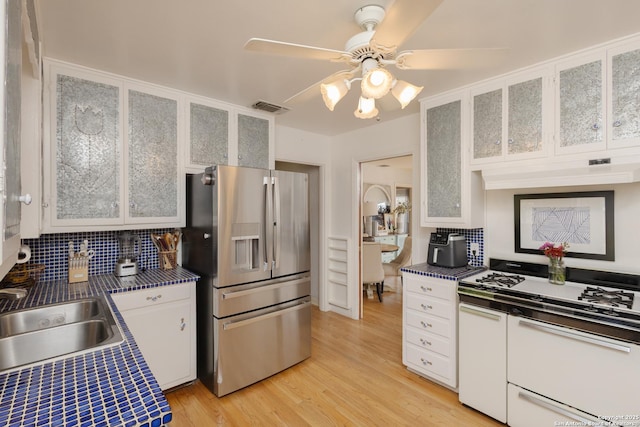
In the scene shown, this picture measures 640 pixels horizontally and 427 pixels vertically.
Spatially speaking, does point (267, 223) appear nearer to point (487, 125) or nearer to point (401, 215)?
point (487, 125)

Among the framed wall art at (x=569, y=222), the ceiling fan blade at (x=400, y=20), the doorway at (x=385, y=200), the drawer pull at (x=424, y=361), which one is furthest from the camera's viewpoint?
the doorway at (x=385, y=200)

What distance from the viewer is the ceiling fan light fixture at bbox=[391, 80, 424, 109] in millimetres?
1556

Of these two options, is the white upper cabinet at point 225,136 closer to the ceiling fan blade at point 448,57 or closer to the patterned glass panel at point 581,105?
the ceiling fan blade at point 448,57

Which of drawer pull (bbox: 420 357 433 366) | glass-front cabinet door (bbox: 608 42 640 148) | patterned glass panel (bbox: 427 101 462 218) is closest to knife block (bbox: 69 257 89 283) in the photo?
drawer pull (bbox: 420 357 433 366)

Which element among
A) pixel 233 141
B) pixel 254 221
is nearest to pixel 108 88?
pixel 233 141

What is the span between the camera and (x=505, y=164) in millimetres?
2396

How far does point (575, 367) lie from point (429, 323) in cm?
97

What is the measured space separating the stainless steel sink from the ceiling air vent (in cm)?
209

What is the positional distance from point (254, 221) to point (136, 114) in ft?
4.18

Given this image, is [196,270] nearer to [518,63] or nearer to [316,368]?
[316,368]

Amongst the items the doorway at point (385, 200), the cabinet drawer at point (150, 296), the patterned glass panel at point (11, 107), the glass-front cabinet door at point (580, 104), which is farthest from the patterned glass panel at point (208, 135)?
the doorway at point (385, 200)

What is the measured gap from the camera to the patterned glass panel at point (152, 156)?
254 cm

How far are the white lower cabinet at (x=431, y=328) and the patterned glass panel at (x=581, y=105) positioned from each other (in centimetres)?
129

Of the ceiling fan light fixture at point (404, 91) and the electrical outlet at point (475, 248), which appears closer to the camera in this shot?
the ceiling fan light fixture at point (404, 91)
